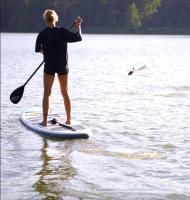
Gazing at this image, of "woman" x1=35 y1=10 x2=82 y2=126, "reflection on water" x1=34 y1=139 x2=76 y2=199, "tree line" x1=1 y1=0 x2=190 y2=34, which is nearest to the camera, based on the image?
"reflection on water" x1=34 y1=139 x2=76 y2=199

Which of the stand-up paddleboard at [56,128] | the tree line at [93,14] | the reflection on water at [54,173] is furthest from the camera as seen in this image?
the tree line at [93,14]

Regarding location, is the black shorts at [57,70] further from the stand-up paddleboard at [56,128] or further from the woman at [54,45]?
the stand-up paddleboard at [56,128]

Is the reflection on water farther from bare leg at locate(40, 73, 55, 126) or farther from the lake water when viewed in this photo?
bare leg at locate(40, 73, 55, 126)

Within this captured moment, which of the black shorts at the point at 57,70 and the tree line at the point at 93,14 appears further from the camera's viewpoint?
the tree line at the point at 93,14

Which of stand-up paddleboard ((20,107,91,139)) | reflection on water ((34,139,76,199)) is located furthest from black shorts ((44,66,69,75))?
reflection on water ((34,139,76,199))

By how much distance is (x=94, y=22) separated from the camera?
385 ft

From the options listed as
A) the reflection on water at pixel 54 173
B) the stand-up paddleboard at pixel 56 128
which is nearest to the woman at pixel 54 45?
the stand-up paddleboard at pixel 56 128

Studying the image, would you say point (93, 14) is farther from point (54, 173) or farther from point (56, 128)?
point (54, 173)

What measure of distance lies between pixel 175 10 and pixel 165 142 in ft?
324

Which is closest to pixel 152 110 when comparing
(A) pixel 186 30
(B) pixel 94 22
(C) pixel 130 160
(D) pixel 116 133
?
(D) pixel 116 133

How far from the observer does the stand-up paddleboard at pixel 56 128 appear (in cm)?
919

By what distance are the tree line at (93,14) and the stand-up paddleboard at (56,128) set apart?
100491 mm

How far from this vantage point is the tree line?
365 feet

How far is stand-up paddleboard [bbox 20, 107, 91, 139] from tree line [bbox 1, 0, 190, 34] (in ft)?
330
